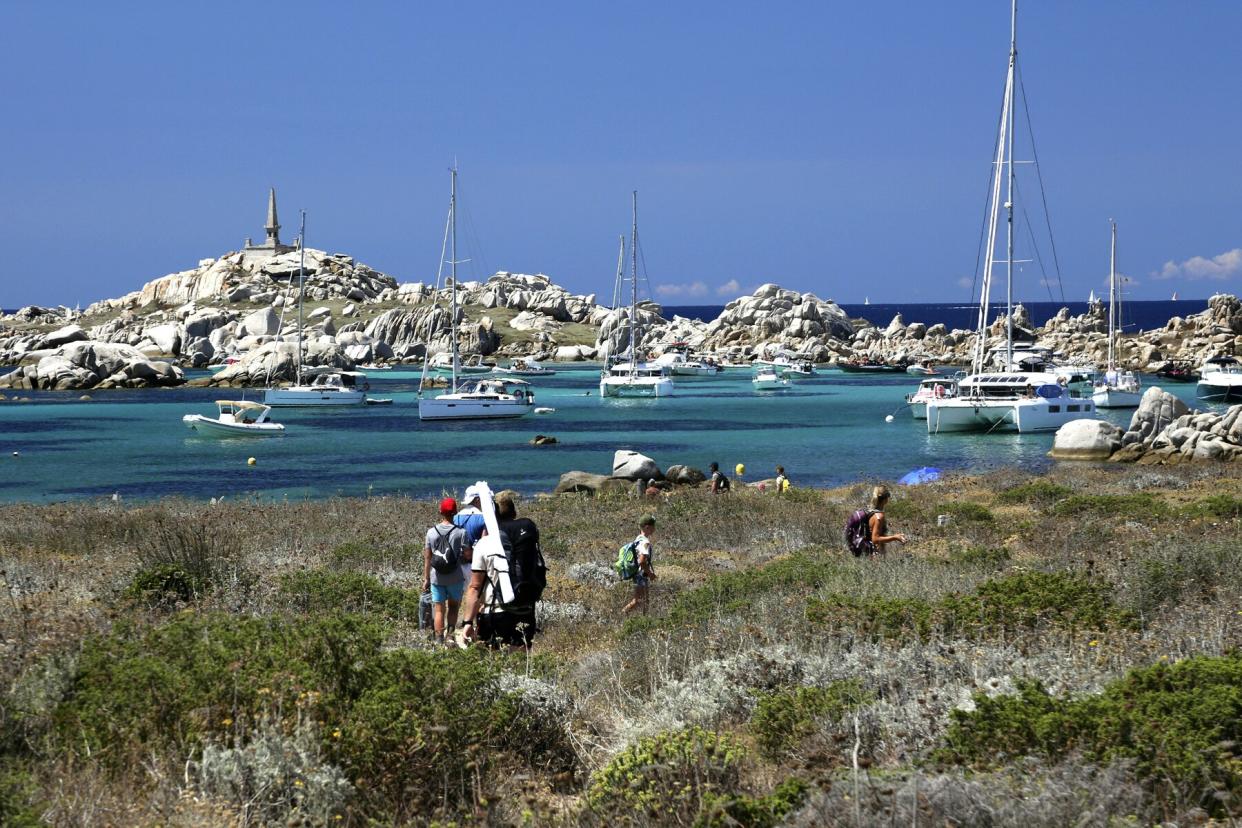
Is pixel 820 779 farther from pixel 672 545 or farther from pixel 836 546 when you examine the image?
pixel 672 545

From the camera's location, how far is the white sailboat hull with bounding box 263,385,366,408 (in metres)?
69.1

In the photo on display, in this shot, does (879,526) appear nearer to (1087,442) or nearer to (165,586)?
(165,586)

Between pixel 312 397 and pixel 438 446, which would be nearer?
pixel 438 446

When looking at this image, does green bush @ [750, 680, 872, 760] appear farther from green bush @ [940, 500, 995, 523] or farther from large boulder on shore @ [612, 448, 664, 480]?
large boulder on shore @ [612, 448, 664, 480]

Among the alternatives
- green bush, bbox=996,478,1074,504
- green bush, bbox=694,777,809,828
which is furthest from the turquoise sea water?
green bush, bbox=694,777,809,828

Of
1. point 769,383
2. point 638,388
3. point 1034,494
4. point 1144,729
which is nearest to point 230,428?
point 638,388

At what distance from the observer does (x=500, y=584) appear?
8852 millimetres

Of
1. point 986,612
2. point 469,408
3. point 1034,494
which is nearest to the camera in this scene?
point 986,612

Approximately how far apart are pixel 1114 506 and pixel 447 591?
13.7 metres

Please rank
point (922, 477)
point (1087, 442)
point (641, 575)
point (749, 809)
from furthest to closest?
point (1087, 442)
point (922, 477)
point (641, 575)
point (749, 809)

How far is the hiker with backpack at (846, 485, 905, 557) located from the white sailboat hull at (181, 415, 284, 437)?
42395 millimetres

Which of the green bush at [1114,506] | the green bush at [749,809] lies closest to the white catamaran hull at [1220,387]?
the green bush at [1114,506]

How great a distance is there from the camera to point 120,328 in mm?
142375

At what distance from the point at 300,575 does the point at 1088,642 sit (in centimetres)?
757
